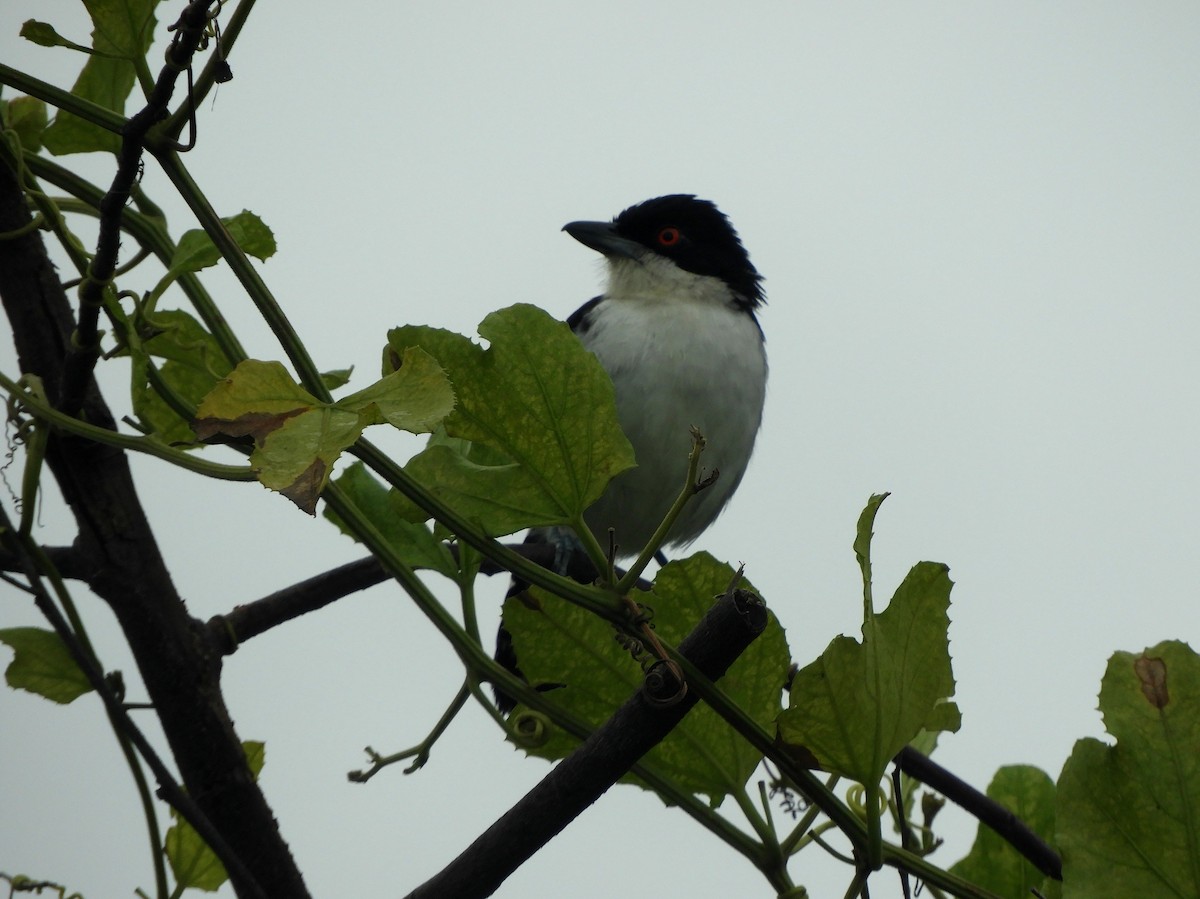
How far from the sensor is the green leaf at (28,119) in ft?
6.65

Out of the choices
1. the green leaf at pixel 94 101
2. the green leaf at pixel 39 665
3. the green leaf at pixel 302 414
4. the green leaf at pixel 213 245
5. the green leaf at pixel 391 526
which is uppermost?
the green leaf at pixel 94 101

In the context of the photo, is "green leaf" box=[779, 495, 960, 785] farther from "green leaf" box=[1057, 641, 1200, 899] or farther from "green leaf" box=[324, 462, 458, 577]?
"green leaf" box=[324, 462, 458, 577]

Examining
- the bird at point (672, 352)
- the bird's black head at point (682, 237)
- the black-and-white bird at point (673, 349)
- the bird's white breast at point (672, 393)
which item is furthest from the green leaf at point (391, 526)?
the bird's black head at point (682, 237)

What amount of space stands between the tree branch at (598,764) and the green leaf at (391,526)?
53cm

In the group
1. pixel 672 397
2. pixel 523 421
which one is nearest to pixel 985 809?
pixel 523 421

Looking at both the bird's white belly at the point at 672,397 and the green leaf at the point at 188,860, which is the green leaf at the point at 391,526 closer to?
the green leaf at the point at 188,860

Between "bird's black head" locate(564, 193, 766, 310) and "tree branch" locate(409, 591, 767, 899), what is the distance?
408 centimetres

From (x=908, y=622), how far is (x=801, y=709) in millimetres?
154

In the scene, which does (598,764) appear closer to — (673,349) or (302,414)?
(302,414)

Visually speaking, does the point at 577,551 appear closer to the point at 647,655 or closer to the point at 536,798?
the point at 647,655

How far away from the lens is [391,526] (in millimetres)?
1989

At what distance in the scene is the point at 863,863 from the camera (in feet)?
4.91

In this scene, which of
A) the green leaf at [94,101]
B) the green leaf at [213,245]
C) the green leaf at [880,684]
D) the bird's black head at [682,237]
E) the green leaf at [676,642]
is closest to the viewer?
the green leaf at [880,684]

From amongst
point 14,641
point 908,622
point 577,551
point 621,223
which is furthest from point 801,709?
point 621,223
